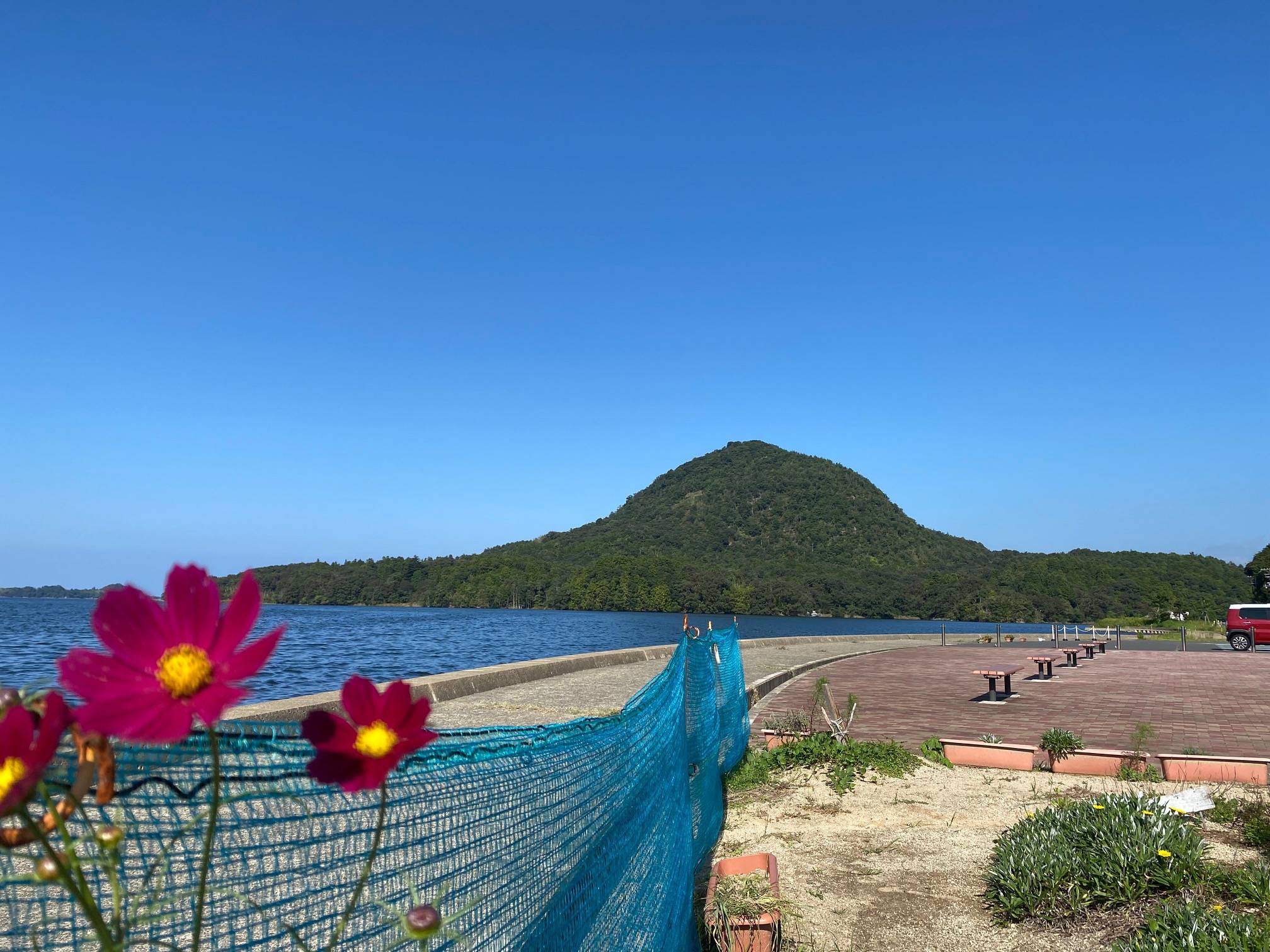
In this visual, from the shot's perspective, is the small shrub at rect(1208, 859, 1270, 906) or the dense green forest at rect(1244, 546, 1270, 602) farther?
the dense green forest at rect(1244, 546, 1270, 602)

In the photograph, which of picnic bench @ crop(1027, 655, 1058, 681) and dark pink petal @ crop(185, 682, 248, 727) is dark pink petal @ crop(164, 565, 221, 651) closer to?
dark pink petal @ crop(185, 682, 248, 727)

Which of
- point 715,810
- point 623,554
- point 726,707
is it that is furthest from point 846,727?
point 623,554

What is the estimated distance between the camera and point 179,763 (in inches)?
47.3

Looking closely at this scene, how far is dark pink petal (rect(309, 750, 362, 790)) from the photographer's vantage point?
82 cm

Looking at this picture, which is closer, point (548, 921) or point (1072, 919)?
point (548, 921)

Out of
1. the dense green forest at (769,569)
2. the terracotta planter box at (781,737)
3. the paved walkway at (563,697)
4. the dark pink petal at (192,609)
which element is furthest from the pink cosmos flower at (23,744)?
the dense green forest at (769,569)

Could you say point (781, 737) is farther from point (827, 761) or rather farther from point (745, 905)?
point (745, 905)

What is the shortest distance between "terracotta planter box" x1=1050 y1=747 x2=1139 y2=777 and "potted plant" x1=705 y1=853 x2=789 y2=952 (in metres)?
4.26

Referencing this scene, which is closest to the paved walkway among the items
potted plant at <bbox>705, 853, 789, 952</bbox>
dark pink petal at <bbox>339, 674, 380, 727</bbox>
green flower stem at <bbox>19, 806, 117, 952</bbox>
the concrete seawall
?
the concrete seawall

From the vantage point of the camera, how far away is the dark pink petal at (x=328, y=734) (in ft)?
2.73

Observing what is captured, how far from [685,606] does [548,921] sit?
352 ft

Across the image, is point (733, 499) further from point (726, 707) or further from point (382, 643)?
point (726, 707)

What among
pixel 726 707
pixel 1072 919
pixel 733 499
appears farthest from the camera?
pixel 733 499

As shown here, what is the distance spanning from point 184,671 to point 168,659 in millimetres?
29
